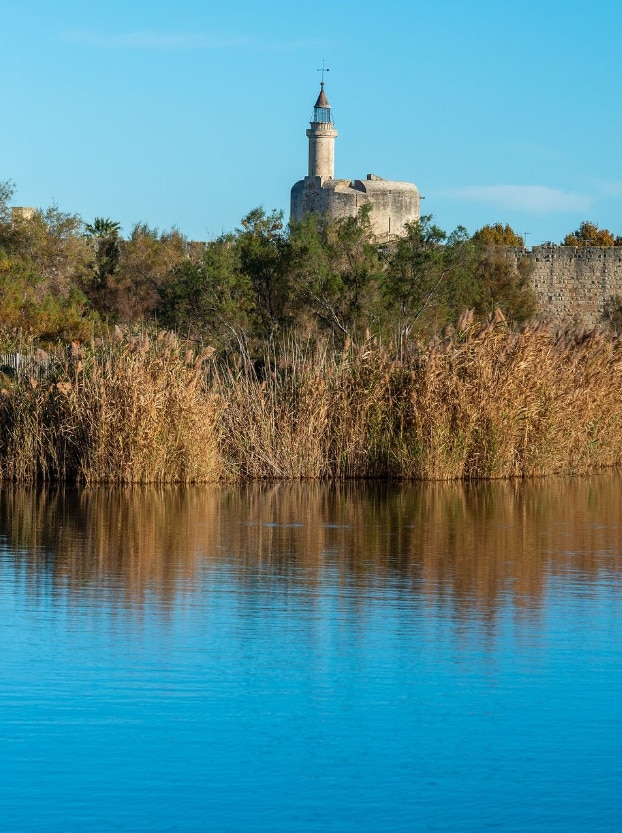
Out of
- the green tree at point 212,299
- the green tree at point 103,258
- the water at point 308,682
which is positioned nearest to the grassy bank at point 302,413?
the water at point 308,682

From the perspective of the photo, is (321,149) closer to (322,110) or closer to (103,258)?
(322,110)

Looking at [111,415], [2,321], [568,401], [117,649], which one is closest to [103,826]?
[117,649]

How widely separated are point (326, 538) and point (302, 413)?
4.95 metres

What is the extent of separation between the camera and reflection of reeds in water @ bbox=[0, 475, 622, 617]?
8109 millimetres

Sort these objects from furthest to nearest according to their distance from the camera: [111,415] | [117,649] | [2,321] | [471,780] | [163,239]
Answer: [163,239]
[2,321]
[111,415]
[117,649]
[471,780]

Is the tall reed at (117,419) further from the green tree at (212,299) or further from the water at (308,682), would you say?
the green tree at (212,299)

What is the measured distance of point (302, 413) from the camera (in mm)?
15078

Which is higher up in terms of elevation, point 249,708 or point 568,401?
point 568,401

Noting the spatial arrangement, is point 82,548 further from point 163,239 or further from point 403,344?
point 163,239

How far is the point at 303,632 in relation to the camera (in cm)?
661

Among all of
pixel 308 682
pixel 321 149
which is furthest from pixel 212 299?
pixel 321 149

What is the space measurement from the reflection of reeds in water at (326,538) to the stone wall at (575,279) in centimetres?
2679

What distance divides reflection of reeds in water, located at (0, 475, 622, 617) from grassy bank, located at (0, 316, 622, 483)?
0.58 meters

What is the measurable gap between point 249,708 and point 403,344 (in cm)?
1103
